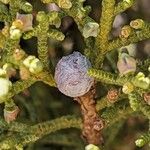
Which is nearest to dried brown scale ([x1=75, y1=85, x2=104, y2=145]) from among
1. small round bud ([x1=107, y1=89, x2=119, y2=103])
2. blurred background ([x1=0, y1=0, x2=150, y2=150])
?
small round bud ([x1=107, y1=89, x2=119, y2=103])

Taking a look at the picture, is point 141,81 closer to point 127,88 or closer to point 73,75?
point 127,88

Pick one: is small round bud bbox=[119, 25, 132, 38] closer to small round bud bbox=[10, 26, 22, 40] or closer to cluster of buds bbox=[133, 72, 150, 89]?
cluster of buds bbox=[133, 72, 150, 89]

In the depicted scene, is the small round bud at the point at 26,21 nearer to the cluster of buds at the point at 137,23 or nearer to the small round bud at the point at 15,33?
the small round bud at the point at 15,33

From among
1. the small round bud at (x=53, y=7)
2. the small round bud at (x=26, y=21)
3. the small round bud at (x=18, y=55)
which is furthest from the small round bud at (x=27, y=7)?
the small round bud at (x=53, y=7)

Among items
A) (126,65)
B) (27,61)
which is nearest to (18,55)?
(27,61)

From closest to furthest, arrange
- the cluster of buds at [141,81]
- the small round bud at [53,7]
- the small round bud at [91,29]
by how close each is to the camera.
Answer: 1. the cluster of buds at [141,81]
2. the small round bud at [91,29]
3. the small round bud at [53,7]
